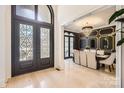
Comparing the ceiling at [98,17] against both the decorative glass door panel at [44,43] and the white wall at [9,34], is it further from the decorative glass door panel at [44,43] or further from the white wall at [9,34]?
the decorative glass door panel at [44,43]

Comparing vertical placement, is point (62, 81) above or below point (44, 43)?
below

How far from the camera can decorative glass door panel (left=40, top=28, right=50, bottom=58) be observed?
4449 millimetres

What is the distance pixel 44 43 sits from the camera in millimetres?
4555

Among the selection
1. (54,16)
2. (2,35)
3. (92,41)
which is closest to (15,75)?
(2,35)

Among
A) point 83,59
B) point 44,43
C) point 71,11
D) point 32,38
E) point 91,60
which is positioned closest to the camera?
point 71,11

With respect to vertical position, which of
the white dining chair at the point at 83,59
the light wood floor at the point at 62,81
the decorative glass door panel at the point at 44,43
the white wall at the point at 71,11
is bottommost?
the light wood floor at the point at 62,81

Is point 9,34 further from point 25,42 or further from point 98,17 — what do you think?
point 98,17

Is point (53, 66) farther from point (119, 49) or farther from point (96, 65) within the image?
point (119, 49)


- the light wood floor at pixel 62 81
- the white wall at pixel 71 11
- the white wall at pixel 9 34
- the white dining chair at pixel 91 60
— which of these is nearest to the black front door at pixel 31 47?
the white wall at pixel 9 34

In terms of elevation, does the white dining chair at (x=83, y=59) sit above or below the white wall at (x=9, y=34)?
below

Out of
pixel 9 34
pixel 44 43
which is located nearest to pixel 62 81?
pixel 44 43

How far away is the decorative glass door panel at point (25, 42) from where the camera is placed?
149 inches

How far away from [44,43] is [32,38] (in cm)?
64

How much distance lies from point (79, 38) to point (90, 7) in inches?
244
